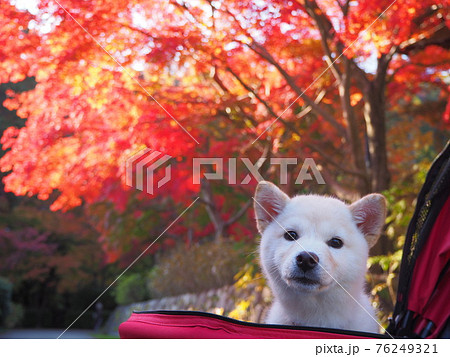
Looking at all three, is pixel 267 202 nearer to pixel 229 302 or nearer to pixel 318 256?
pixel 318 256

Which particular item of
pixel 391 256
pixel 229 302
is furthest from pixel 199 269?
pixel 391 256

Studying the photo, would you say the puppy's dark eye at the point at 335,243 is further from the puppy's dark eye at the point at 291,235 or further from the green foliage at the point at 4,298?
the green foliage at the point at 4,298

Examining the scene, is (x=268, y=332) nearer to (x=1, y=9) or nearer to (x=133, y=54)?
(x=133, y=54)

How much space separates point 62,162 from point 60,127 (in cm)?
29

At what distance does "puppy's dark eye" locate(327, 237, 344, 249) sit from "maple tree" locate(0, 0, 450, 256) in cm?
190

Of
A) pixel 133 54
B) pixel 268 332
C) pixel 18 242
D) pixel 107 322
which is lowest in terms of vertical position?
pixel 107 322

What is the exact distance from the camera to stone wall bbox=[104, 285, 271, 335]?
3.52 m

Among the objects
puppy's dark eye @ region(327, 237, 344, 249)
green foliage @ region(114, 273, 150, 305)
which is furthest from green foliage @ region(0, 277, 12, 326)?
puppy's dark eye @ region(327, 237, 344, 249)

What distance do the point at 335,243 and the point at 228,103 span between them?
9.53 feet

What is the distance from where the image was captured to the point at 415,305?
1.23 metres

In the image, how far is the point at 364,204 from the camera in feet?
4.27

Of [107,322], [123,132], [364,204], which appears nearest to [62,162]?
[123,132]

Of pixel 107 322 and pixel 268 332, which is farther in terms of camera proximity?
pixel 107 322

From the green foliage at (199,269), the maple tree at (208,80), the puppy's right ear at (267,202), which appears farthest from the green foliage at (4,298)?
the puppy's right ear at (267,202)
